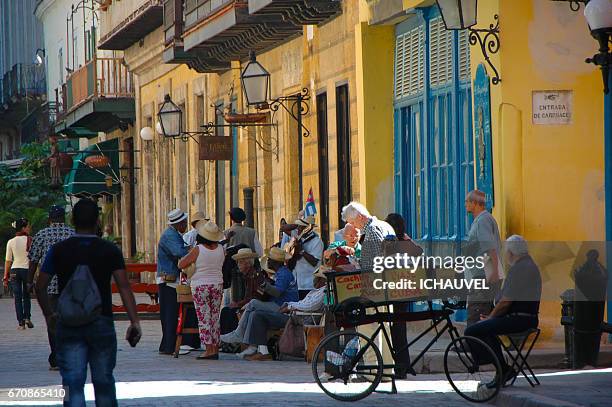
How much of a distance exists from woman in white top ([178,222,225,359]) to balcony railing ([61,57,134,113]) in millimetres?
20951

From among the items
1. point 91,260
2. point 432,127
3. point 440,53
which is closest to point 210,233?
point 432,127

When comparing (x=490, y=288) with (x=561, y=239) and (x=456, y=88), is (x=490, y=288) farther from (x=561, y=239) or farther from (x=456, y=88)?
(x=456, y=88)

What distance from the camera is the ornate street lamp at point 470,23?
55.8ft

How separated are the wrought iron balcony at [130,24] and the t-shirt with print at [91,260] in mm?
23135

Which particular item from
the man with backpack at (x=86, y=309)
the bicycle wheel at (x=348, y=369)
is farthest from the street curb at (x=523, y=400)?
the man with backpack at (x=86, y=309)

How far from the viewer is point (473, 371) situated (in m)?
13.4

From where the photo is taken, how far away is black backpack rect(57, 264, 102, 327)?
10039mm

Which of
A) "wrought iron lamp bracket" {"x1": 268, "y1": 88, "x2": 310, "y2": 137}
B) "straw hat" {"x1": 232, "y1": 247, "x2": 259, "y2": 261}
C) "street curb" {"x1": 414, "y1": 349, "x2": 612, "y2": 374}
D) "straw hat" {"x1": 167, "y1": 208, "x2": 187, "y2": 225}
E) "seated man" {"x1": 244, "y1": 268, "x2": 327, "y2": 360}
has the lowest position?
"street curb" {"x1": 414, "y1": 349, "x2": 612, "y2": 374}

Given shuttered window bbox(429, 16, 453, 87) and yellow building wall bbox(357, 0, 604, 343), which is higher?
shuttered window bbox(429, 16, 453, 87)

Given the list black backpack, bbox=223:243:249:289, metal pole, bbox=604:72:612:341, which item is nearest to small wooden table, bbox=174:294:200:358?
black backpack, bbox=223:243:249:289

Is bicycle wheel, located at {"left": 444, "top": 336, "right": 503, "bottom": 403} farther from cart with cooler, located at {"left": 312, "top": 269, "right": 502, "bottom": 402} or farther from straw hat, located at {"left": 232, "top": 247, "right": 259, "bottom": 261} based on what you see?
straw hat, located at {"left": 232, "top": 247, "right": 259, "bottom": 261}

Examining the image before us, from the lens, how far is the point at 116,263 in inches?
405

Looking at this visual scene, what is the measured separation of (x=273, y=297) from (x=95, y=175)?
23.6 metres

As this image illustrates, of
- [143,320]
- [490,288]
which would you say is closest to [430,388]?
[490,288]
